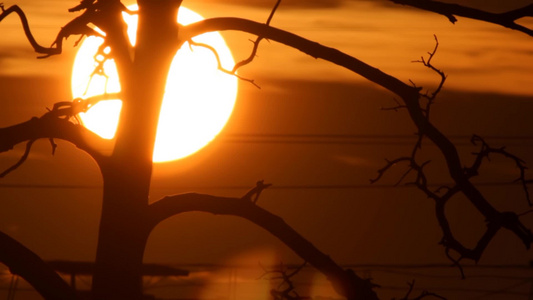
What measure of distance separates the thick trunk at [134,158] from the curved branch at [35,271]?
389 millimetres

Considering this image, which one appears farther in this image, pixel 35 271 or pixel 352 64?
pixel 352 64

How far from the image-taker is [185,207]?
846cm

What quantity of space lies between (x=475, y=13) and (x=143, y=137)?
270 cm

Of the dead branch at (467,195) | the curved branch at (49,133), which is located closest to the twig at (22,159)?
the curved branch at (49,133)

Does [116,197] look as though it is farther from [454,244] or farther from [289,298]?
[454,244]

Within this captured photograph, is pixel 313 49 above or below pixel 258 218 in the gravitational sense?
above

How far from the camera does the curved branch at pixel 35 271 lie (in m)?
8.11

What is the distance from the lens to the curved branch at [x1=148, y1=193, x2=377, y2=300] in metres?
8.44

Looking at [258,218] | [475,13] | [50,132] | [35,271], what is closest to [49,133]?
[50,132]

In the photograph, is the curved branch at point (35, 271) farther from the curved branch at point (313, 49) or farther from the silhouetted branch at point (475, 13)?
the silhouetted branch at point (475, 13)

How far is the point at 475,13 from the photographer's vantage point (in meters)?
8.28

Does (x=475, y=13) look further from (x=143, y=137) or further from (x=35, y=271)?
(x=35, y=271)

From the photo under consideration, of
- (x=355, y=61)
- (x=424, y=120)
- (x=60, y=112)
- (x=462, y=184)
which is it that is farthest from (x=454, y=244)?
(x=60, y=112)

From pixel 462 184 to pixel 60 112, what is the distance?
3.17 m
